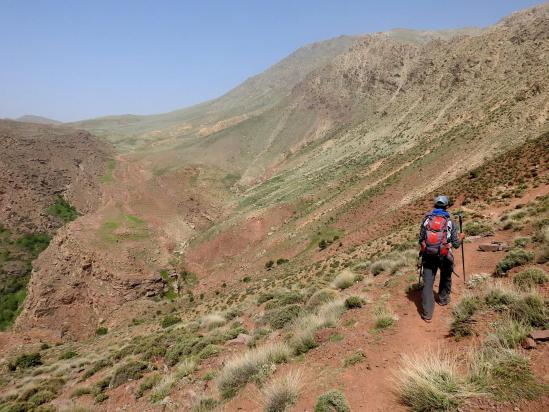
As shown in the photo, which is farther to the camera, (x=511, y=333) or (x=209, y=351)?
(x=209, y=351)

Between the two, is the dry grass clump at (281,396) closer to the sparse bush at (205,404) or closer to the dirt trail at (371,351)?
the dirt trail at (371,351)

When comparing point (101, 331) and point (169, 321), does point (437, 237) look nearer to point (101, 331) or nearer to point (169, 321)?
point (169, 321)

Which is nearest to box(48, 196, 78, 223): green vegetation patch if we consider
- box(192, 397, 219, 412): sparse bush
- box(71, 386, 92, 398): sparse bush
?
box(71, 386, 92, 398): sparse bush

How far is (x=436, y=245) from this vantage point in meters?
7.77

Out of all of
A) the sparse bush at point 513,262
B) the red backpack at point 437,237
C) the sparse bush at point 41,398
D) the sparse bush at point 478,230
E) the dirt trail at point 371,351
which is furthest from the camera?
the sparse bush at point 478,230

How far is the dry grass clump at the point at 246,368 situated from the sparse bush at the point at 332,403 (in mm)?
2121

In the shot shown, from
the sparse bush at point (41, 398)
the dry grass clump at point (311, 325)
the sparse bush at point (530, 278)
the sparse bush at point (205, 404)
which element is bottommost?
the sparse bush at point (41, 398)

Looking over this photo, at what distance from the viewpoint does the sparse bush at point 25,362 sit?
2116 cm

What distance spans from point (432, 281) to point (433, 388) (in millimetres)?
3403

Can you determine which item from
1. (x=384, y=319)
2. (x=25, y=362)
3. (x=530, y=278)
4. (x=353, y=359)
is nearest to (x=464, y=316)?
(x=384, y=319)

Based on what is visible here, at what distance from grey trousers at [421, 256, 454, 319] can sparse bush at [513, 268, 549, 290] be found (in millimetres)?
1205

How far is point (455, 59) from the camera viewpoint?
53.3 meters

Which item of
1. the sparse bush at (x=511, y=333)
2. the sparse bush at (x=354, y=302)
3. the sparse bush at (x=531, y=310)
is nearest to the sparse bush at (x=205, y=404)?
the sparse bush at (x=354, y=302)

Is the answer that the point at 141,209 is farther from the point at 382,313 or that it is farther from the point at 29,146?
the point at 382,313
